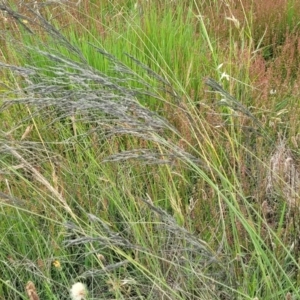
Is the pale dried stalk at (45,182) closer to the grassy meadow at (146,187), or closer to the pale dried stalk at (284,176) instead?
the grassy meadow at (146,187)

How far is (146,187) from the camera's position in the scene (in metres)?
2.00

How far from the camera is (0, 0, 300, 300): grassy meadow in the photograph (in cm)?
133

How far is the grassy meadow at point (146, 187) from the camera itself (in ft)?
4.35

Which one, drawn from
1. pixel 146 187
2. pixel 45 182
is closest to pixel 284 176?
pixel 146 187

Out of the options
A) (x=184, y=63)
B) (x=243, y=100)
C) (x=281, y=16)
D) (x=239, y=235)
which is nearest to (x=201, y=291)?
(x=239, y=235)

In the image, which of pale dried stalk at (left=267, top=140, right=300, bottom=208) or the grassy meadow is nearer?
the grassy meadow

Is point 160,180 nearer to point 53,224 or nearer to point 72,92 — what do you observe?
point 53,224

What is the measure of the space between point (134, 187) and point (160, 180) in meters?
0.10

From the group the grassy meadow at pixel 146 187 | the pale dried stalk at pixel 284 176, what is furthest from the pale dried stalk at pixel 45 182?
the pale dried stalk at pixel 284 176

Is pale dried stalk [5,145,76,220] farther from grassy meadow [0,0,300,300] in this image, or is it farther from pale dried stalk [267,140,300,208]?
pale dried stalk [267,140,300,208]

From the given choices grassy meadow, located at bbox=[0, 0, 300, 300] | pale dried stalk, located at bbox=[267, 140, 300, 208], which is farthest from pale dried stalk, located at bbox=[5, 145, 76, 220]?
pale dried stalk, located at bbox=[267, 140, 300, 208]

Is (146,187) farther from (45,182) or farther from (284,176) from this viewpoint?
(45,182)

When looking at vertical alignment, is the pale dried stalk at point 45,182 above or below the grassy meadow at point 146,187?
above

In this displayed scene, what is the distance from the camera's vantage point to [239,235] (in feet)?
5.38
